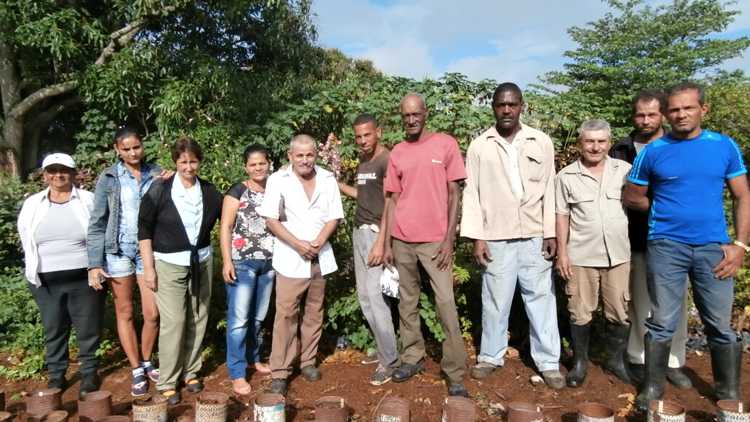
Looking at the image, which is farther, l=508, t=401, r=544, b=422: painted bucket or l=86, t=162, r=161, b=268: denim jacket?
l=86, t=162, r=161, b=268: denim jacket

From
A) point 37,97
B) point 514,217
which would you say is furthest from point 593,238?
point 37,97

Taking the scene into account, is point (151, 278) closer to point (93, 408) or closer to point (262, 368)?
point (93, 408)

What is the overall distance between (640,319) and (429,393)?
5.52 feet

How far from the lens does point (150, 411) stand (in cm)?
313

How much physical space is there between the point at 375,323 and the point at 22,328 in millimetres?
3653

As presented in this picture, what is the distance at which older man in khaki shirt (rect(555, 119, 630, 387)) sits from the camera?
3570 mm

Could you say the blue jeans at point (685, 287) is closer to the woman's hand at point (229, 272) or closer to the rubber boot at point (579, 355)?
the rubber boot at point (579, 355)

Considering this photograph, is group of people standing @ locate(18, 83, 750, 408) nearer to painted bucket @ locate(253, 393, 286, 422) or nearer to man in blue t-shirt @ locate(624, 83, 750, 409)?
man in blue t-shirt @ locate(624, 83, 750, 409)

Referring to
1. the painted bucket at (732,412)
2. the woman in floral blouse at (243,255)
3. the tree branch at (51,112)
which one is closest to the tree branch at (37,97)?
the tree branch at (51,112)

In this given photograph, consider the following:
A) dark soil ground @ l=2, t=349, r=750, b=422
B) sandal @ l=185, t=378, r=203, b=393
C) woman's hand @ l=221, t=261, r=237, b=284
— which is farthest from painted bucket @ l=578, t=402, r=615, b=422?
sandal @ l=185, t=378, r=203, b=393

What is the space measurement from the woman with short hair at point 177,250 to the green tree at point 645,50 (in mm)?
14339

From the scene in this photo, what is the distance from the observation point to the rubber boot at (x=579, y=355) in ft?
12.2

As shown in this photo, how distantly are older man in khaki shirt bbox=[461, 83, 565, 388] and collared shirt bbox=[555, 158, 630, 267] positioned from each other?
0.15 meters

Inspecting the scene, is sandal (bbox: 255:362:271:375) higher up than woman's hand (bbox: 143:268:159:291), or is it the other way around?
woman's hand (bbox: 143:268:159:291)
